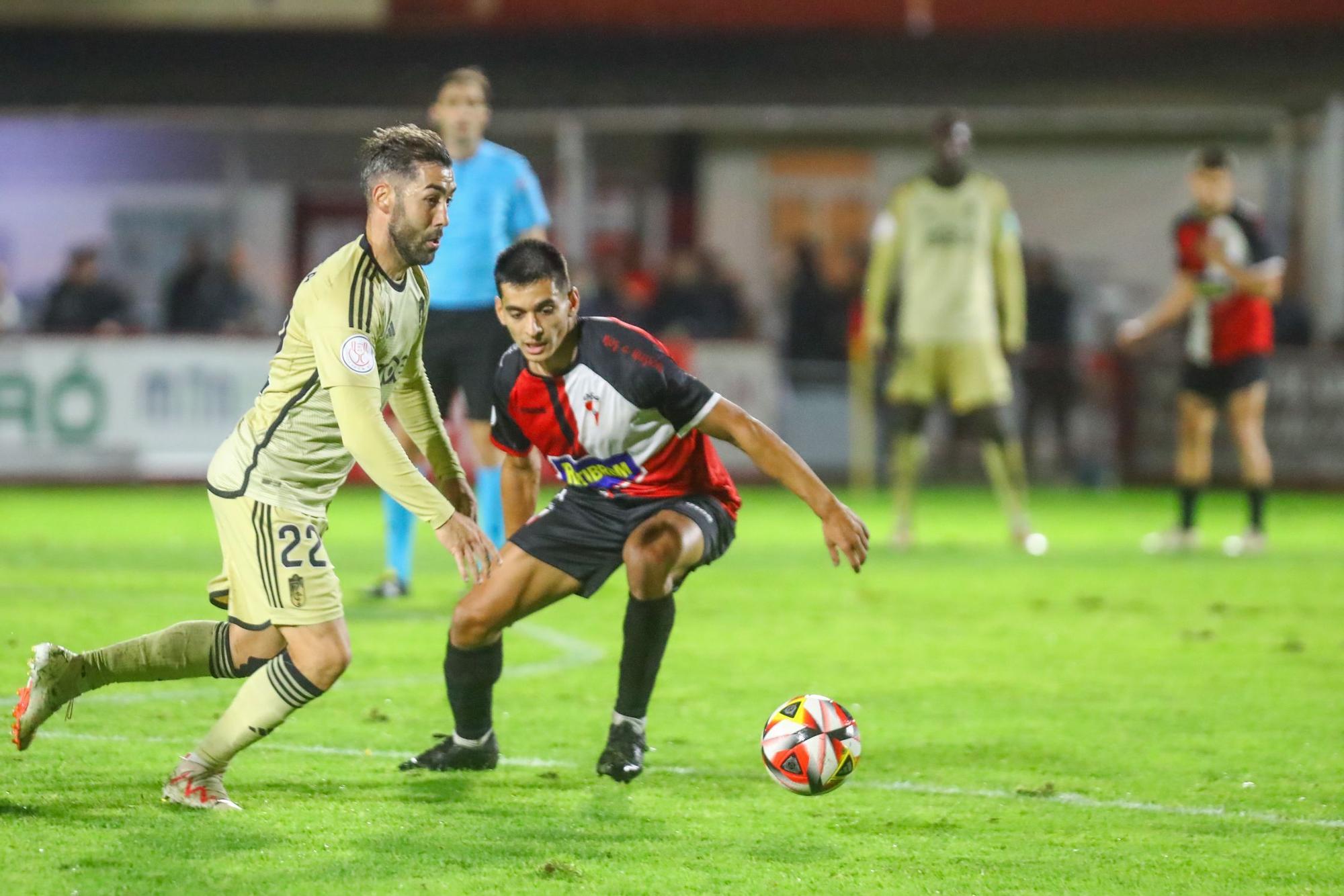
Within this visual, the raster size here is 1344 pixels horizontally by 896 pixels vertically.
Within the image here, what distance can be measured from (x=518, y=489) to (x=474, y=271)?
3.40 m

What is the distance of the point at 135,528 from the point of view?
13.1 m

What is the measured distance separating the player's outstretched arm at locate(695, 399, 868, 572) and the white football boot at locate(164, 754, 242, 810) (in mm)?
1683

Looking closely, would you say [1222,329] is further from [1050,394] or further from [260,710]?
[260,710]

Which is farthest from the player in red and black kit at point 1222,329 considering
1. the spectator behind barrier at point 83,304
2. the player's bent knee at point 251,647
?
the spectator behind barrier at point 83,304

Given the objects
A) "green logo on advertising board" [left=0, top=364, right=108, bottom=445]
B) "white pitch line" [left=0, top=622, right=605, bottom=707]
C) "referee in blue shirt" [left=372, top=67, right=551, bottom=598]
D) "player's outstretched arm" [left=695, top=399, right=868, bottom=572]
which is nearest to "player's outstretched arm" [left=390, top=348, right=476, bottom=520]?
"player's outstretched arm" [left=695, top=399, right=868, bottom=572]

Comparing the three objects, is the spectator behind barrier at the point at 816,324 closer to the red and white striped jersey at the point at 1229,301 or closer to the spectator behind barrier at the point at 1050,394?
the spectator behind barrier at the point at 1050,394

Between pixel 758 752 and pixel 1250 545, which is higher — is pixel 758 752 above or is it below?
above

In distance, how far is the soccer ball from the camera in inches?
201

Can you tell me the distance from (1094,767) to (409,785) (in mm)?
2098

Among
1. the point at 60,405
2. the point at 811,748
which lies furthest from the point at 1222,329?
the point at 60,405

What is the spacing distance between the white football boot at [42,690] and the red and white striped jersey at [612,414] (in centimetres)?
146

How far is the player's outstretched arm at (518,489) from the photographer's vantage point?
5820 mm

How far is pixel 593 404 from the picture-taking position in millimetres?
5574

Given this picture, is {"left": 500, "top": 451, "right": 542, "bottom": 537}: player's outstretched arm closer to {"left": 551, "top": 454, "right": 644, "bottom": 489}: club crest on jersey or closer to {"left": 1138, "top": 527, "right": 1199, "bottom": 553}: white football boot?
{"left": 551, "top": 454, "right": 644, "bottom": 489}: club crest on jersey
